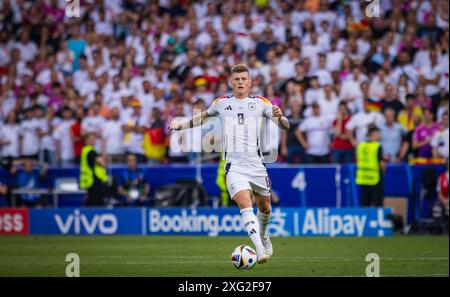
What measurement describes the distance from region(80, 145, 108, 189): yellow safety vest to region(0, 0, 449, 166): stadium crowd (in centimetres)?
129

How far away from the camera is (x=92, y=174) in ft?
69.6

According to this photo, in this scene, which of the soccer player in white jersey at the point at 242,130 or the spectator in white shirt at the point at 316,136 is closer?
the soccer player in white jersey at the point at 242,130

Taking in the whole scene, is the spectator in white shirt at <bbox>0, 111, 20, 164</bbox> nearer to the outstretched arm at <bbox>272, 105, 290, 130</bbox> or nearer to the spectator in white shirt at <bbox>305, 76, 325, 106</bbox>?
the spectator in white shirt at <bbox>305, 76, 325, 106</bbox>

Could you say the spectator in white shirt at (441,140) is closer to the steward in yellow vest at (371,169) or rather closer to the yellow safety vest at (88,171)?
the steward in yellow vest at (371,169)

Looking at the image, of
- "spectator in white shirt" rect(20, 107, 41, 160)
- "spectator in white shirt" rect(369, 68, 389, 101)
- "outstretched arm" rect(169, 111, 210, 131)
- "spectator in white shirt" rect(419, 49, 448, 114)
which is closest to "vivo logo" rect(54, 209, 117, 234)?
"spectator in white shirt" rect(20, 107, 41, 160)

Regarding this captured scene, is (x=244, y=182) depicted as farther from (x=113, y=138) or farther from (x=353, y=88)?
(x=113, y=138)

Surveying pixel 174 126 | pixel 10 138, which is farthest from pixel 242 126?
pixel 10 138

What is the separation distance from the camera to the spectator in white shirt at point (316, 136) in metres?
21.4

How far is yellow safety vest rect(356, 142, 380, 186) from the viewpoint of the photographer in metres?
19.9

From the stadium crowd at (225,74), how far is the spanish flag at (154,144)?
0.09 ft

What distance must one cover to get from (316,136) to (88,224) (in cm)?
507

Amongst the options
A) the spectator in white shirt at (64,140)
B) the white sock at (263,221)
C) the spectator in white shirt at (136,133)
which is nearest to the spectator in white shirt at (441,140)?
the spectator in white shirt at (136,133)

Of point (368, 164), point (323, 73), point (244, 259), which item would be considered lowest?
point (244, 259)

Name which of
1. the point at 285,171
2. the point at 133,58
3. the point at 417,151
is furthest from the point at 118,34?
the point at 417,151
